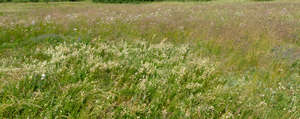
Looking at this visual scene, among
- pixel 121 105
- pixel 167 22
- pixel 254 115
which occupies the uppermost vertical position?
pixel 167 22

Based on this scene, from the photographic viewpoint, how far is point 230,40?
582cm

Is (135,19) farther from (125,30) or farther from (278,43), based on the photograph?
(278,43)

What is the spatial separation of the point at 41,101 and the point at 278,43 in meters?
5.90

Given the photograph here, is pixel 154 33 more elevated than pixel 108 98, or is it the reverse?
pixel 154 33

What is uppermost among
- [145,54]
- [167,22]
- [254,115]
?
[167,22]

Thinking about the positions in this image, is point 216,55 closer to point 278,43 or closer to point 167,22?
point 278,43

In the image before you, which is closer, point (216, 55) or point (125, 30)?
point (216, 55)

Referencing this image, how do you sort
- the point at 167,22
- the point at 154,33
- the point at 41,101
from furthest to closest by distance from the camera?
1. the point at 167,22
2. the point at 154,33
3. the point at 41,101

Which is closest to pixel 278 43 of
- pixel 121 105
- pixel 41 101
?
pixel 121 105

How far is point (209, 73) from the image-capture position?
153 inches

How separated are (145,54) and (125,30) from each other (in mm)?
2290

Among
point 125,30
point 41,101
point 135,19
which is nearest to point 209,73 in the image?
point 41,101

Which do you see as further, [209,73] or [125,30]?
[125,30]

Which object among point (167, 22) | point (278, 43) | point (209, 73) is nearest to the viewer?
point (209, 73)
